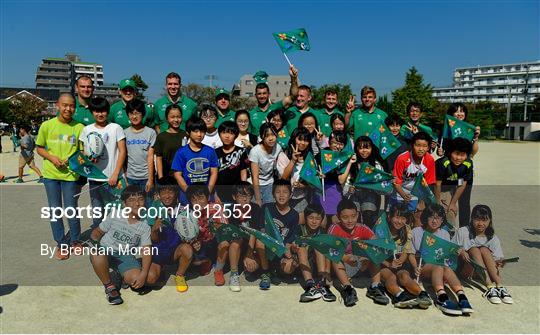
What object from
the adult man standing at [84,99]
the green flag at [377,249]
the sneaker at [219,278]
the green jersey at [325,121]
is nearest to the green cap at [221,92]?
the green jersey at [325,121]

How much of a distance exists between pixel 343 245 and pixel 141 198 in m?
2.10

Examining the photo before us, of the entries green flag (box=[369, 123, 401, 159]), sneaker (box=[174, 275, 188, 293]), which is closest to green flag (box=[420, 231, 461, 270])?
green flag (box=[369, 123, 401, 159])

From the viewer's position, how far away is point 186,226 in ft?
13.5

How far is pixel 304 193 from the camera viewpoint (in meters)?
4.43

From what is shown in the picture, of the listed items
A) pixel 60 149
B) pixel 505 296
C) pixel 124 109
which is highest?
pixel 124 109

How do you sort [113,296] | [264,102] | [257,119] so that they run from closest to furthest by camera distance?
1. [113,296]
2. [257,119]
3. [264,102]

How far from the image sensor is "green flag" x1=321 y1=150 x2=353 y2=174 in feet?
14.5

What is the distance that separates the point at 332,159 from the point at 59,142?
126 inches

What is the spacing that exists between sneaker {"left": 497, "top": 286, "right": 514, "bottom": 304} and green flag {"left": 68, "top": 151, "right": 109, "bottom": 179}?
14.7 ft

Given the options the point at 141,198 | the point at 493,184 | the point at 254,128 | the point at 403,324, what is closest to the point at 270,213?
the point at 141,198

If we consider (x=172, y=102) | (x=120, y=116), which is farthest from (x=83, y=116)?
(x=172, y=102)

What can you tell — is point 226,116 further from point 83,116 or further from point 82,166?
point 82,166

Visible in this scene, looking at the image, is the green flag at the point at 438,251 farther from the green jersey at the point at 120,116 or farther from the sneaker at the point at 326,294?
the green jersey at the point at 120,116

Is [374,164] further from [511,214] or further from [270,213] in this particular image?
[511,214]
